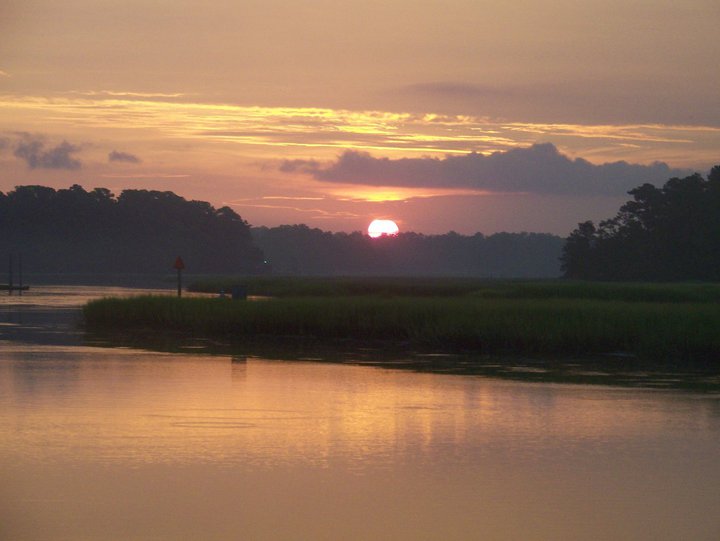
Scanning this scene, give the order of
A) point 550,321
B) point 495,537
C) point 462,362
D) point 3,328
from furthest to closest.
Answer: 1. point 3,328
2. point 550,321
3. point 462,362
4. point 495,537

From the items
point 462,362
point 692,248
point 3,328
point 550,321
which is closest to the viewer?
point 462,362

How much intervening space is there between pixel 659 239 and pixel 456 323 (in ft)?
171

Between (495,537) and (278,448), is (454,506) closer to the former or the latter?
(495,537)

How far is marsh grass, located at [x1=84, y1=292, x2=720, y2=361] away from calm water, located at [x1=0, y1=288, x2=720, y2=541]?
668cm

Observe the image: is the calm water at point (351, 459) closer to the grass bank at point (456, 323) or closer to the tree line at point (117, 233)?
the grass bank at point (456, 323)

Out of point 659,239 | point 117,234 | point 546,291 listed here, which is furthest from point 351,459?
point 117,234

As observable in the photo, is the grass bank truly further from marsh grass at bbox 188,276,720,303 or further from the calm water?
marsh grass at bbox 188,276,720,303

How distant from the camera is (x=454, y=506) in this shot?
10734 millimetres

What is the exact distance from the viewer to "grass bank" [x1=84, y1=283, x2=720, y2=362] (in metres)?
26.5

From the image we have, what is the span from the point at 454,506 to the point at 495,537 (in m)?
1.03

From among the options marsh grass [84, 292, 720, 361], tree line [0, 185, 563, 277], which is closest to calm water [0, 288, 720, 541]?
marsh grass [84, 292, 720, 361]

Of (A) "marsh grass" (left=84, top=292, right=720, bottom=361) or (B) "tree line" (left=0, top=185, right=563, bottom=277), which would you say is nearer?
(A) "marsh grass" (left=84, top=292, right=720, bottom=361)

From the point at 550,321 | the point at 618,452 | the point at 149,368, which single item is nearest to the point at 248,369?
the point at 149,368

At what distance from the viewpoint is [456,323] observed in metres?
28.8
